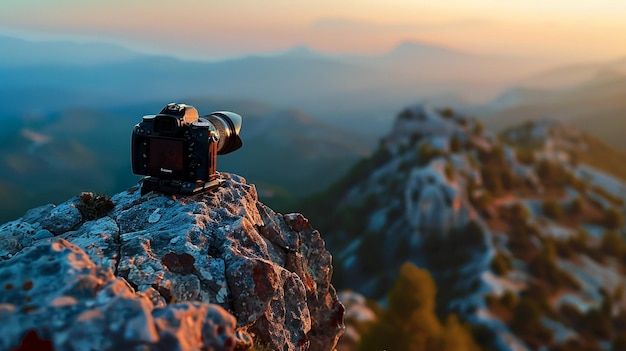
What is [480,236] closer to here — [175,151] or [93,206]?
[175,151]

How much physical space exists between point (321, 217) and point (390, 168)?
15248 mm

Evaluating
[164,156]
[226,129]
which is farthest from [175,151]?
→ [226,129]

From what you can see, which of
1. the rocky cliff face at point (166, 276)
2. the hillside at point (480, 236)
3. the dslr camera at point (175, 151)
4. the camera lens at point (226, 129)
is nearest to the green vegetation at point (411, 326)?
the hillside at point (480, 236)

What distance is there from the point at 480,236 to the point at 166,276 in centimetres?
6085

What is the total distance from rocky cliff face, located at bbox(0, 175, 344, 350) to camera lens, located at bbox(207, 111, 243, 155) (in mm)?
657

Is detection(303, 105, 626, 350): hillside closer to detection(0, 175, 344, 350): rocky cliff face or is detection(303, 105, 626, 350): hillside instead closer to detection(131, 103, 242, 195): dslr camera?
detection(0, 175, 344, 350): rocky cliff face

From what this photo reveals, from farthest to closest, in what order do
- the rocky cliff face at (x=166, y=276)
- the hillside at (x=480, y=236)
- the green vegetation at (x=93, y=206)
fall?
1. the hillside at (x=480, y=236)
2. the green vegetation at (x=93, y=206)
3. the rocky cliff face at (x=166, y=276)

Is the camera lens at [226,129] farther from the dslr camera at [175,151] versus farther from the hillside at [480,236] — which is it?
the hillside at [480,236]

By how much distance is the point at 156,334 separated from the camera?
396cm

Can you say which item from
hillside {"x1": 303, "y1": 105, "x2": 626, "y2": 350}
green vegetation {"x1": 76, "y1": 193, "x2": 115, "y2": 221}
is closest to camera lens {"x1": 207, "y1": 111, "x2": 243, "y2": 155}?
green vegetation {"x1": 76, "y1": 193, "x2": 115, "y2": 221}

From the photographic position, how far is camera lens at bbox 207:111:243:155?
29.6 feet

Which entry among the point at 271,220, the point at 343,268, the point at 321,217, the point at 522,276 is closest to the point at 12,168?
the point at 321,217

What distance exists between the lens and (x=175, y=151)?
823cm

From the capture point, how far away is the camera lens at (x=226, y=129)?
29.6 ft
